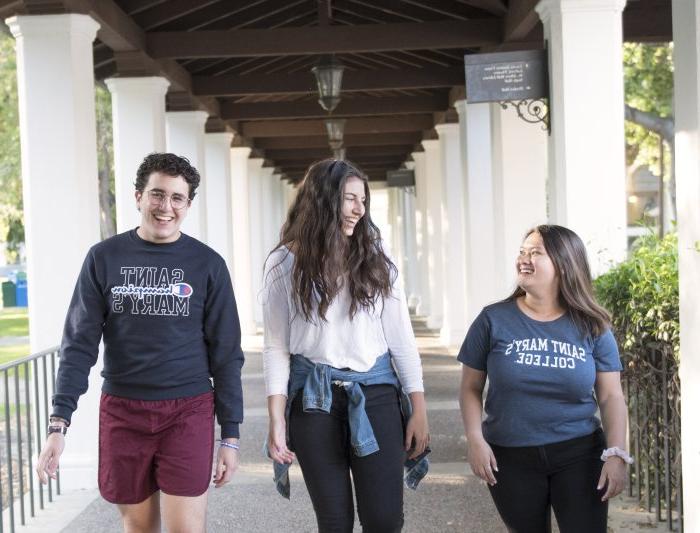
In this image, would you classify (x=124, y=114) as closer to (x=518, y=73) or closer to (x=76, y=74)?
(x=76, y=74)

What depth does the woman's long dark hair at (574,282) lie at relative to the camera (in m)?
3.26

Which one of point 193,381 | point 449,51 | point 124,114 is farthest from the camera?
point 449,51

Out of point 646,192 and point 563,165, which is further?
point 646,192

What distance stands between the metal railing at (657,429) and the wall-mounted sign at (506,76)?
8.83 ft

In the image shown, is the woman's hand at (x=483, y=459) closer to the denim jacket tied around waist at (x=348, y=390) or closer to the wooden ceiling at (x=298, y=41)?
the denim jacket tied around waist at (x=348, y=390)

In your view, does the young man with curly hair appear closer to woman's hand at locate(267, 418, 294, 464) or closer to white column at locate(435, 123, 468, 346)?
woman's hand at locate(267, 418, 294, 464)

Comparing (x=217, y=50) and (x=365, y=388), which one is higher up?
(x=217, y=50)

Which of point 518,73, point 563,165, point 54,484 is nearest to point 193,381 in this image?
point 54,484

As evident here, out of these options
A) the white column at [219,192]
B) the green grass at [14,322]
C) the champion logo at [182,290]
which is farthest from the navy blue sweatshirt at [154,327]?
the green grass at [14,322]

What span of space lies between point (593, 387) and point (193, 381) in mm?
1273

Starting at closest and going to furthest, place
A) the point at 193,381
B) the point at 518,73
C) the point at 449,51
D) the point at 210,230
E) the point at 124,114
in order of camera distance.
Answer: the point at 193,381 → the point at 518,73 → the point at 124,114 → the point at 449,51 → the point at 210,230

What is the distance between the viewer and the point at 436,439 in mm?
7910

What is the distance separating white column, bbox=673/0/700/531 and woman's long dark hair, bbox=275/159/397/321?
1143 millimetres

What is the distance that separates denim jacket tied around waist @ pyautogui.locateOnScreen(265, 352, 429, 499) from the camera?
3205 millimetres
